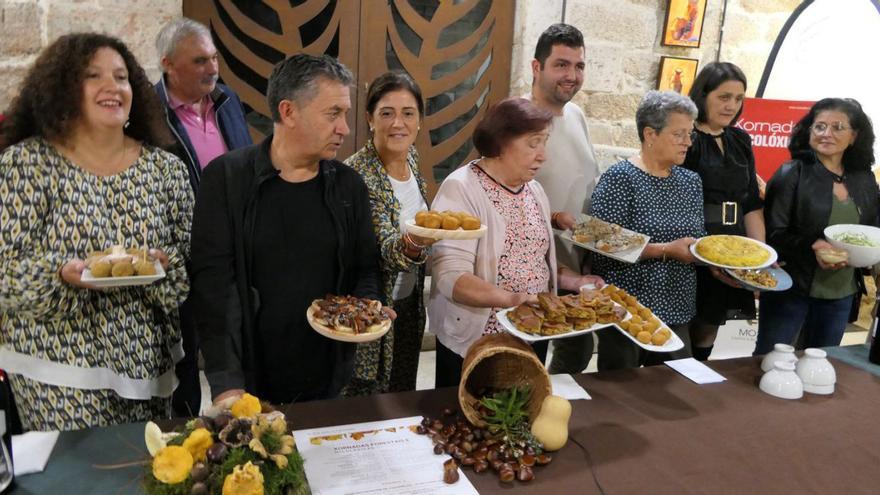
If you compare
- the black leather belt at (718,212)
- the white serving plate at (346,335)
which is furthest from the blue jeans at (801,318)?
the white serving plate at (346,335)

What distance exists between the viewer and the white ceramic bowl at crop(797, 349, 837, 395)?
2018mm

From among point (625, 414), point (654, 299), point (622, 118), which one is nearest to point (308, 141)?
point (625, 414)

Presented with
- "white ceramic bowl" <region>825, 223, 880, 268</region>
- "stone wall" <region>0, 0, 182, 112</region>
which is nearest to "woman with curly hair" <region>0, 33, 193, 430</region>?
"stone wall" <region>0, 0, 182, 112</region>

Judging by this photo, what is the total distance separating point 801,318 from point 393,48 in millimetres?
2675

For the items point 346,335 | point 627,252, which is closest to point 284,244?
point 346,335

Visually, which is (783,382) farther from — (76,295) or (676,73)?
(676,73)

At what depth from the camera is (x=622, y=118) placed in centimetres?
440

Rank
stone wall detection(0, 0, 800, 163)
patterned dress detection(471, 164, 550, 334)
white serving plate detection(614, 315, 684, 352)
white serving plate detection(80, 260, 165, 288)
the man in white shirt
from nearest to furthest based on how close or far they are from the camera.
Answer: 1. white serving plate detection(80, 260, 165, 288)
2. white serving plate detection(614, 315, 684, 352)
3. patterned dress detection(471, 164, 550, 334)
4. the man in white shirt
5. stone wall detection(0, 0, 800, 163)

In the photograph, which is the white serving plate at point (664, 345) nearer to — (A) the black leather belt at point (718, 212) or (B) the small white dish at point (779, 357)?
(B) the small white dish at point (779, 357)

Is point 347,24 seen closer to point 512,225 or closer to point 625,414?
point 512,225

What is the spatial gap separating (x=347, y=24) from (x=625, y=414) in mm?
2933

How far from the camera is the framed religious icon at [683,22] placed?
4.27 metres

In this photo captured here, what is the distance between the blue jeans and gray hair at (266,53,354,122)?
233 centimetres

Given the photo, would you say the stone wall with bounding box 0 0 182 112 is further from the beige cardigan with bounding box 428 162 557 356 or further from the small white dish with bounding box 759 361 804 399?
the small white dish with bounding box 759 361 804 399
